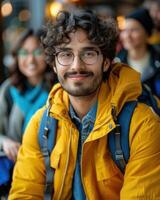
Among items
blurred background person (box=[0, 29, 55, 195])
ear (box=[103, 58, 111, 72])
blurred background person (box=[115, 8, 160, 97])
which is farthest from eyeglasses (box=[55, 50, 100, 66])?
blurred background person (box=[115, 8, 160, 97])

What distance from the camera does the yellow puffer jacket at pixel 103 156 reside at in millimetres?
2611

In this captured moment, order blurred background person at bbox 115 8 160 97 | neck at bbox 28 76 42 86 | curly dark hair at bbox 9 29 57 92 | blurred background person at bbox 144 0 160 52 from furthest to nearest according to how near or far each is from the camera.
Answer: blurred background person at bbox 144 0 160 52
blurred background person at bbox 115 8 160 97
neck at bbox 28 76 42 86
curly dark hair at bbox 9 29 57 92

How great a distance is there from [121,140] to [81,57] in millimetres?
643

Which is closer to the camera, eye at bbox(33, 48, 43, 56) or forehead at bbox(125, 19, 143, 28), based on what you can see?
eye at bbox(33, 48, 43, 56)

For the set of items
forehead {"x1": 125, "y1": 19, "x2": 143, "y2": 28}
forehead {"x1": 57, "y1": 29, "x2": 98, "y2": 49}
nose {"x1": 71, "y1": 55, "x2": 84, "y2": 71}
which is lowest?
forehead {"x1": 125, "y1": 19, "x2": 143, "y2": 28}

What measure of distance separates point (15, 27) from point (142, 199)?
8.35 metres

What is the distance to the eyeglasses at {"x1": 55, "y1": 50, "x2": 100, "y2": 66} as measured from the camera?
2.78 meters

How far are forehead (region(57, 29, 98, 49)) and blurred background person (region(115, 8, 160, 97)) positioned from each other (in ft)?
5.33

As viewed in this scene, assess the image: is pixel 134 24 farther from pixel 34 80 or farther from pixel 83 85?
pixel 83 85

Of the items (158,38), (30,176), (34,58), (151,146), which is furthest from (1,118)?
(158,38)

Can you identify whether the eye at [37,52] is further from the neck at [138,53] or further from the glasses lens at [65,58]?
the glasses lens at [65,58]

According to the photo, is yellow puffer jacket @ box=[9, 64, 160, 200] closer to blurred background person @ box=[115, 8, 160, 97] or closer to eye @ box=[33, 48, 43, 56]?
eye @ box=[33, 48, 43, 56]

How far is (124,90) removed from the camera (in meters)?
2.72

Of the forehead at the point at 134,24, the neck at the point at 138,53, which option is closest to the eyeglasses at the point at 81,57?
the neck at the point at 138,53
